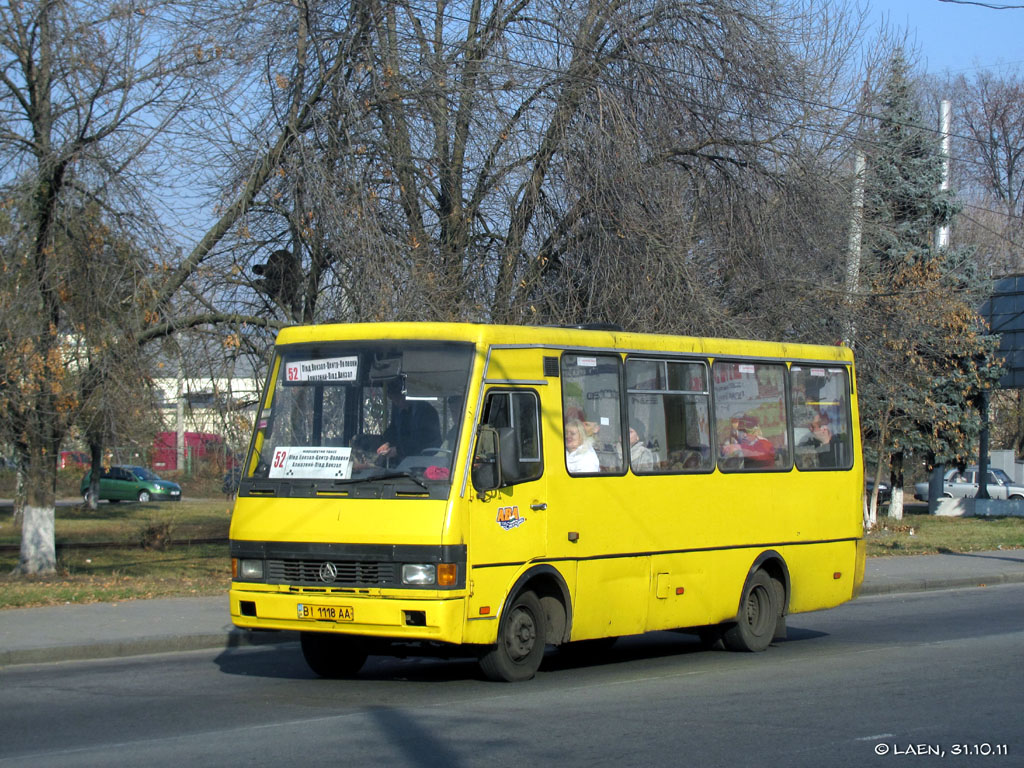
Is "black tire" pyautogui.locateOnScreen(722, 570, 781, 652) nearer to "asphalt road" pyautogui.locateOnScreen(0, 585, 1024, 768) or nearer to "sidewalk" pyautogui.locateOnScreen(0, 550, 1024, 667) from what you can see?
"asphalt road" pyautogui.locateOnScreen(0, 585, 1024, 768)

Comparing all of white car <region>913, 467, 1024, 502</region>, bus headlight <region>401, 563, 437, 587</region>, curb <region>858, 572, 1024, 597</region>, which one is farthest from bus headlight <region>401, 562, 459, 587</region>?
white car <region>913, 467, 1024, 502</region>

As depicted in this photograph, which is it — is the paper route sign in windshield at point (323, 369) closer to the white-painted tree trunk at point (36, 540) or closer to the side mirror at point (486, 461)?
the side mirror at point (486, 461)

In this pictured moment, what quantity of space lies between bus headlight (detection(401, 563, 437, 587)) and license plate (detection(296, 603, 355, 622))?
20.1 inches

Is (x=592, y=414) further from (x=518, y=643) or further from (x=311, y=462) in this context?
(x=311, y=462)

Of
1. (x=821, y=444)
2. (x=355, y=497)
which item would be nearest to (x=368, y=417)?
(x=355, y=497)

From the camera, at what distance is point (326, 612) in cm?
952

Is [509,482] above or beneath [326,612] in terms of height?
above

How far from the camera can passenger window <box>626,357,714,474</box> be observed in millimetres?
11383

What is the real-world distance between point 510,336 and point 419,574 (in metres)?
2.13

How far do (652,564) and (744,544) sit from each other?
5.09 ft

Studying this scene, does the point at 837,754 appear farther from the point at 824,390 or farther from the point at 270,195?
the point at 270,195

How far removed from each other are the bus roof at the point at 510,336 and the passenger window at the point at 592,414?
161mm

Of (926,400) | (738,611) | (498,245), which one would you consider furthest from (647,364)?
(926,400)

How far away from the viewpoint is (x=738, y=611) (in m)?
12.4
